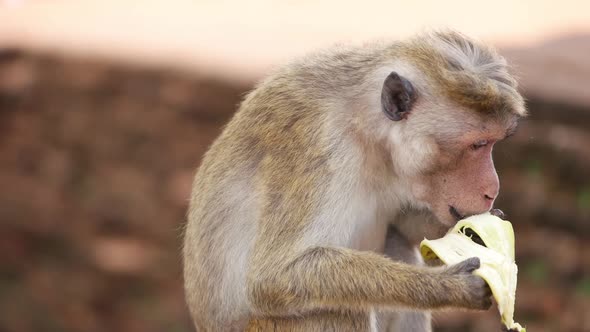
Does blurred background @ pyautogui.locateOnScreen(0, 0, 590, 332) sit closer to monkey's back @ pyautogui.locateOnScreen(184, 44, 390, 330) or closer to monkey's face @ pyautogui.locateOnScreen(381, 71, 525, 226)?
monkey's back @ pyautogui.locateOnScreen(184, 44, 390, 330)

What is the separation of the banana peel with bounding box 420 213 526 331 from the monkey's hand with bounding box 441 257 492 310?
0.13ft

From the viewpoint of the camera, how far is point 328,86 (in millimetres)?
6555

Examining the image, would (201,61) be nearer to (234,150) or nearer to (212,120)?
(212,120)

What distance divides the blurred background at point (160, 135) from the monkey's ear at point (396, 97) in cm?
651

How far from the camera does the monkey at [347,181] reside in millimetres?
6164

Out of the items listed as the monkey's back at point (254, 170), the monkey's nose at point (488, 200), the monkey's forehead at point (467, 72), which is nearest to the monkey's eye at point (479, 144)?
the monkey's forehead at point (467, 72)

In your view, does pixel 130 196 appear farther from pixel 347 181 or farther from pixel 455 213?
pixel 455 213

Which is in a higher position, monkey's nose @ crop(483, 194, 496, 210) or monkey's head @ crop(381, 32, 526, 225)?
monkey's head @ crop(381, 32, 526, 225)

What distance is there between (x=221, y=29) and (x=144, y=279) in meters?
3.67

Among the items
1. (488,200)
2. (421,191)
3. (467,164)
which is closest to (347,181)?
(421,191)

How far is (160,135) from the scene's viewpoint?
1436 centimetres

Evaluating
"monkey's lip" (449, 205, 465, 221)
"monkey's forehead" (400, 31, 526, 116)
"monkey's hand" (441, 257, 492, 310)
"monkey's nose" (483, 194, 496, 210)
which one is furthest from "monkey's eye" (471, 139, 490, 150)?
"monkey's hand" (441, 257, 492, 310)

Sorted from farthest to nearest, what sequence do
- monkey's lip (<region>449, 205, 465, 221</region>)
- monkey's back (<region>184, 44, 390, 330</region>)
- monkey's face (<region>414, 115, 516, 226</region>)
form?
monkey's back (<region>184, 44, 390, 330</region>) → monkey's lip (<region>449, 205, 465, 221</region>) → monkey's face (<region>414, 115, 516, 226</region>)

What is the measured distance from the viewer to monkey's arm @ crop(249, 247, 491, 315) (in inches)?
240
